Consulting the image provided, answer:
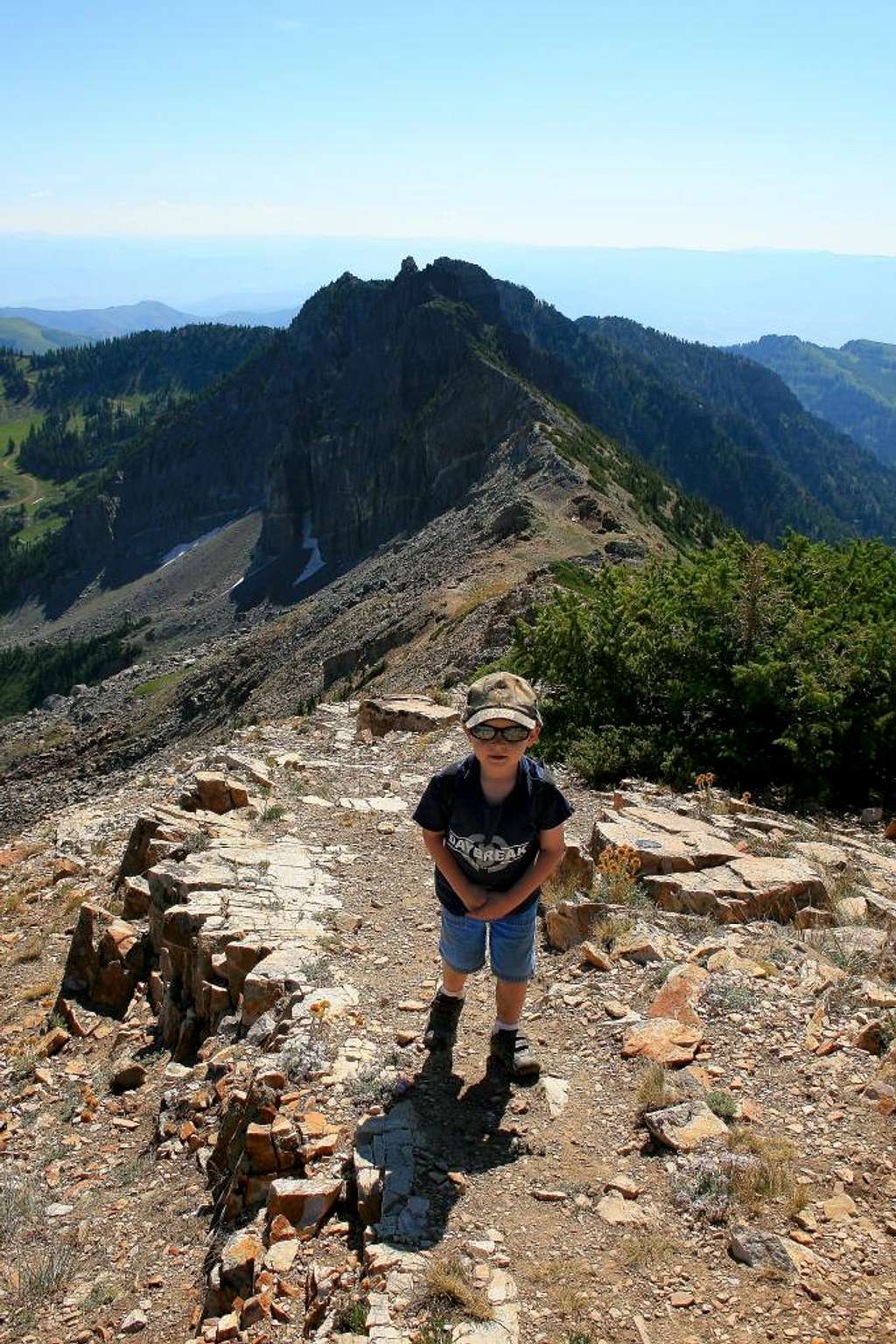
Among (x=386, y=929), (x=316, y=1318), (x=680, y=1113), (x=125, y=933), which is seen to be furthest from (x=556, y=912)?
(x=125, y=933)

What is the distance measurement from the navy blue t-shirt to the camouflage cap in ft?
1.50

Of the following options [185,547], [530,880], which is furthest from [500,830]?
[185,547]

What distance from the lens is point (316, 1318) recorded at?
479 centimetres

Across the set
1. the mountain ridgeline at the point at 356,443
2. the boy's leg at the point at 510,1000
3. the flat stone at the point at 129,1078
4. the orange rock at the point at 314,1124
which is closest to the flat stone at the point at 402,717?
the flat stone at the point at 129,1078

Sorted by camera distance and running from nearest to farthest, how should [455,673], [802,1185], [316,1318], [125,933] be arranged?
[316,1318] < [802,1185] < [125,933] < [455,673]

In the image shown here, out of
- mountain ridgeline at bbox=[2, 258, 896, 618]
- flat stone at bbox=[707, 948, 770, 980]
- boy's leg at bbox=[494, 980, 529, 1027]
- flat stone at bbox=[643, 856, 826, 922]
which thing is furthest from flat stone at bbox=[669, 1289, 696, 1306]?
mountain ridgeline at bbox=[2, 258, 896, 618]

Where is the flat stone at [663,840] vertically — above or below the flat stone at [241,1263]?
above

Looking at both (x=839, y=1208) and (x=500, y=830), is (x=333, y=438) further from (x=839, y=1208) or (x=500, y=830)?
(x=839, y=1208)

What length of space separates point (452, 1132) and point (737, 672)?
9.52 m

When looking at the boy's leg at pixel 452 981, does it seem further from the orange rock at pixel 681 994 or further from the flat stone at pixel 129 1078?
the flat stone at pixel 129 1078

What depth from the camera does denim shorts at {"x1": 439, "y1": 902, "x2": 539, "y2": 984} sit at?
254 inches

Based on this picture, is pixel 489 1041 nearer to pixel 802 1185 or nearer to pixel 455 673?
pixel 802 1185

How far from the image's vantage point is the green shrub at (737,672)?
1348cm

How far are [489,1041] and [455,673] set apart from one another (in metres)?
23.4
